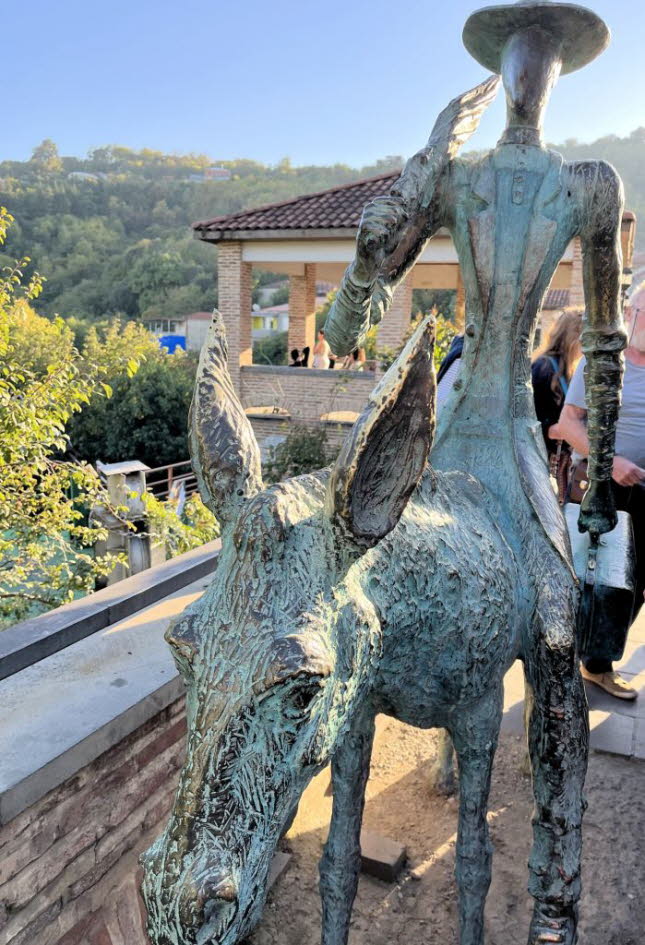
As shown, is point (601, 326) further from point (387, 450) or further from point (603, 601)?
point (387, 450)

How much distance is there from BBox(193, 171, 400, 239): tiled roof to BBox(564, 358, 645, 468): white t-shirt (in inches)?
391

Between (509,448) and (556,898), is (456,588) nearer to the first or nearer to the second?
(509,448)

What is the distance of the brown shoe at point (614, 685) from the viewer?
3.84 m

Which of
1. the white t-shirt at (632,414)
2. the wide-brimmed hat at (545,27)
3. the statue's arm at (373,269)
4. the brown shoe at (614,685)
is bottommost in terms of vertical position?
the brown shoe at (614,685)

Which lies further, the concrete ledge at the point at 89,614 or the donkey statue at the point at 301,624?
the concrete ledge at the point at 89,614

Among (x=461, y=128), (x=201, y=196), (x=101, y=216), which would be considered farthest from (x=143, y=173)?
(x=461, y=128)

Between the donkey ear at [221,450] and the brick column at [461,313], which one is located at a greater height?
the brick column at [461,313]

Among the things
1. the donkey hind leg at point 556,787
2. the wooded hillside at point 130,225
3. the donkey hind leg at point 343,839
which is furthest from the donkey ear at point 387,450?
the wooded hillside at point 130,225

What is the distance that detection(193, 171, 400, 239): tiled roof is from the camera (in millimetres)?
12852

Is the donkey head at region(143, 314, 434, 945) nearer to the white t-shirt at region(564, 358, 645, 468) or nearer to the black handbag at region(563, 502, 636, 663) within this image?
the black handbag at region(563, 502, 636, 663)

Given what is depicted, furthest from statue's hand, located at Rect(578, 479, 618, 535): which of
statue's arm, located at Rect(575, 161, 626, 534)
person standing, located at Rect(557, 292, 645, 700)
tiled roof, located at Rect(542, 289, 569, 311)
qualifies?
tiled roof, located at Rect(542, 289, 569, 311)

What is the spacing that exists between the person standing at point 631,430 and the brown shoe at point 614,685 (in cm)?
57

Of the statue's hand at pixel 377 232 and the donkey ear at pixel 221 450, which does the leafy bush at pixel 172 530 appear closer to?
the statue's hand at pixel 377 232

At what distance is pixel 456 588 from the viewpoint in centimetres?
142
